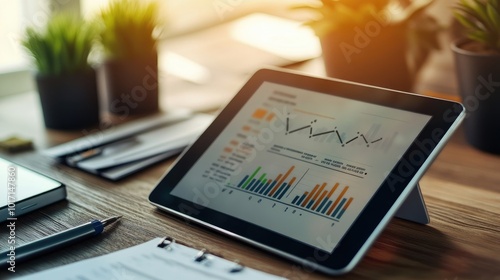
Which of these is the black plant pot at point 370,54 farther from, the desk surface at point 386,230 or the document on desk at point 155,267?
the document on desk at point 155,267

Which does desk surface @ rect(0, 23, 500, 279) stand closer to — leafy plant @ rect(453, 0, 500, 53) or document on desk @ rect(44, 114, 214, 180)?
document on desk @ rect(44, 114, 214, 180)

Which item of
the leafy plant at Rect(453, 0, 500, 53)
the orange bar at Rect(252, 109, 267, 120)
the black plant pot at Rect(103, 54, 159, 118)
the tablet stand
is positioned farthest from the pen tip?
the leafy plant at Rect(453, 0, 500, 53)

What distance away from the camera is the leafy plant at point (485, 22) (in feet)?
2.76

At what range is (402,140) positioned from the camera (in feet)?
2.20

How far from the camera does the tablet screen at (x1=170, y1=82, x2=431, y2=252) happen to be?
655 mm

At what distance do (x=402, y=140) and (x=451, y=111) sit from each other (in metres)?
0.06

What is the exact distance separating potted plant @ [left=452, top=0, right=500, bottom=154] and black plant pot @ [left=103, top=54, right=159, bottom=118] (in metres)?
0.54

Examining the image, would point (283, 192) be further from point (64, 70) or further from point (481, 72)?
point (64, 70)

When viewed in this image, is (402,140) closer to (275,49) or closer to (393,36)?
(393,36)

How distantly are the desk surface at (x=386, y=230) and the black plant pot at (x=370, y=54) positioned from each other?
0.17m

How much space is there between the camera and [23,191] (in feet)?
2.49

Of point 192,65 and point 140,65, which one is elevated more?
point 140,65

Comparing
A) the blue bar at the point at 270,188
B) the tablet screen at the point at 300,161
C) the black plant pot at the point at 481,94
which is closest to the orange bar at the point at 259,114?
the tablet screen at the point at 300,161

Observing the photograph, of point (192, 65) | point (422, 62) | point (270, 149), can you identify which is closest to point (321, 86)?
point (270, 149)
